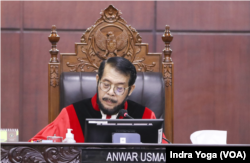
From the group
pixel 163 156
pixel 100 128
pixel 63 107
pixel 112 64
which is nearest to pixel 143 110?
pixel 112 64

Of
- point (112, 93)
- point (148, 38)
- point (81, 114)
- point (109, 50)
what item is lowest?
point (81, 114)

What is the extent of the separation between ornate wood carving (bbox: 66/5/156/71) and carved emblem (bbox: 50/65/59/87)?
9cm

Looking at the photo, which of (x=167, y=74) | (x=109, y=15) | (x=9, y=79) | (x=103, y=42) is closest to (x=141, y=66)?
(x=167, y=74)

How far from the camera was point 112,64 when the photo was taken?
6.65 ft

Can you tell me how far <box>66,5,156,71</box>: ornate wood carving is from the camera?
7.57 ft

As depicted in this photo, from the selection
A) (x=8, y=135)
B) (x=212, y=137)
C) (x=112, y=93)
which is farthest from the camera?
(x=112, y=93)

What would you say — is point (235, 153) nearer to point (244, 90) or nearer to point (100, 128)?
point (100, 128)

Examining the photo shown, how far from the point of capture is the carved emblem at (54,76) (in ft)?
7.45

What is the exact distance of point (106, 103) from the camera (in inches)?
80.2

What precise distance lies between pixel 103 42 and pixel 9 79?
1148 mm

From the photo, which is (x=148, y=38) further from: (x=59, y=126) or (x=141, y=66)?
(x=59, y=126)

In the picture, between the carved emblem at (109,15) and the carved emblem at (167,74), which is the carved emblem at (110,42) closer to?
the carved emblem at (109,15)

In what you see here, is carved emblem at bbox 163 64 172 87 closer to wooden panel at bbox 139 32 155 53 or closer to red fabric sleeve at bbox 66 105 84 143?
red fabric sleeve at bbox 66 105 84 143

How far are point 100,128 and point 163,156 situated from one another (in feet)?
1.19
